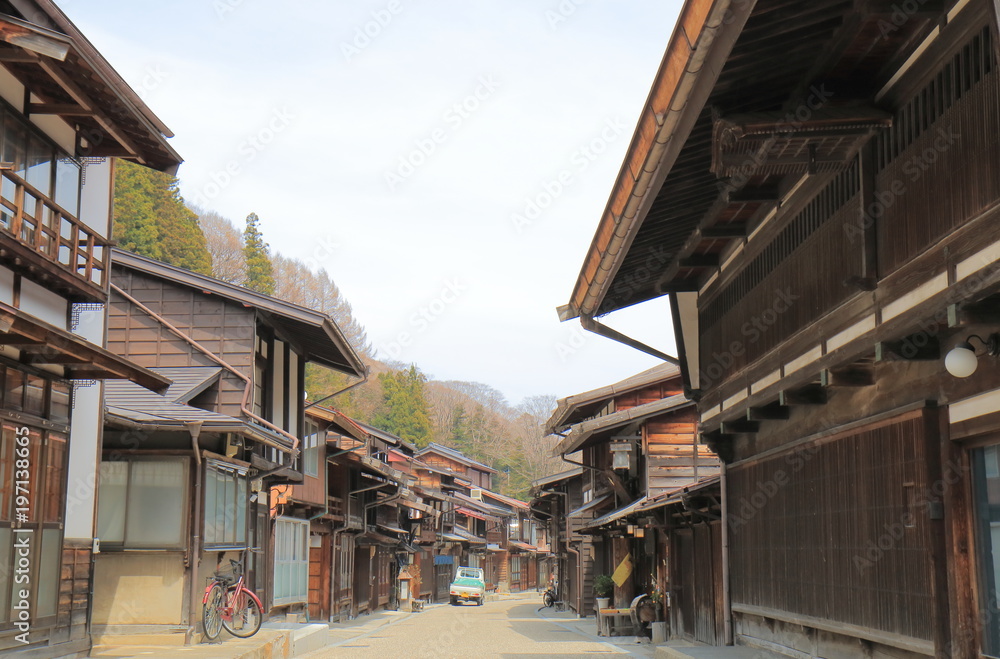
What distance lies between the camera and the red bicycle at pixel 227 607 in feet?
55.8

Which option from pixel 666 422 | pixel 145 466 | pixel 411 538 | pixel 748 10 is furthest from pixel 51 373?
pixel 411 538

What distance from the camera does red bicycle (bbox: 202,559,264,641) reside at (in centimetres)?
1700

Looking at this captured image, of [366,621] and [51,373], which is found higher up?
[51,373]

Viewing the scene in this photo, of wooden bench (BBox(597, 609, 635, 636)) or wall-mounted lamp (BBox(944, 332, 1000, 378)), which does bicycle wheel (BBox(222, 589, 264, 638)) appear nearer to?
wooden bench (BBox(597, 609, 635, 636))

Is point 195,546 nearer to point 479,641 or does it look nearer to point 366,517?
point 479,641

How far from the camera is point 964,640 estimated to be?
6.89 metres

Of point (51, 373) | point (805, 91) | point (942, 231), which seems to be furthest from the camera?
point (51, 373)

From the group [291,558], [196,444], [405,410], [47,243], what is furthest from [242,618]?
[405,410]

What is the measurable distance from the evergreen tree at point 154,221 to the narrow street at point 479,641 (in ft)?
83.7

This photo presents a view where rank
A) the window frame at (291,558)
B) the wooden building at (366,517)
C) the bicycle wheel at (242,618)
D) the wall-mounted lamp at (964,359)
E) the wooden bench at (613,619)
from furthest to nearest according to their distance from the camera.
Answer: the wooden building at (366,517) → the wooden bench at (613,619) → the window frame at (291,558) → the bicycle wheel at (242,618) → the wall-mounted lamp at (964,359)

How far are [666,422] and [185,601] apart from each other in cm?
1269

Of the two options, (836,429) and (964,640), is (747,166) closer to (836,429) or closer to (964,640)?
(836,429)

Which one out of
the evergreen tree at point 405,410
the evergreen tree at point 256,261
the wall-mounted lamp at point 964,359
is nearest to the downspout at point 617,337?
the wall-mounted lamp at point 964,359

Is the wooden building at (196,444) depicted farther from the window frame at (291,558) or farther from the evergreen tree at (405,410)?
the evergreen tree at (405,410)
